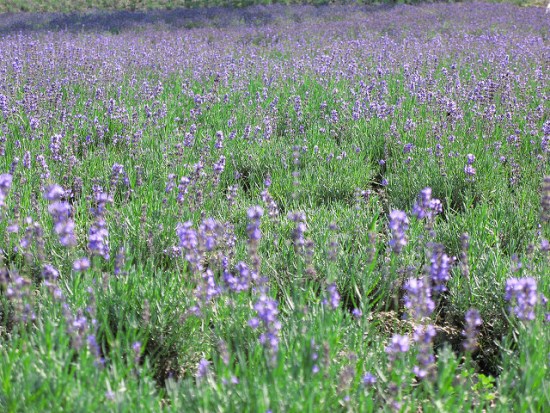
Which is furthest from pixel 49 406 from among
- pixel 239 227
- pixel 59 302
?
pixel 239 227

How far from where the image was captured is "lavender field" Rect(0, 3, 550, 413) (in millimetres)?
1843

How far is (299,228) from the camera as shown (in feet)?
7.47

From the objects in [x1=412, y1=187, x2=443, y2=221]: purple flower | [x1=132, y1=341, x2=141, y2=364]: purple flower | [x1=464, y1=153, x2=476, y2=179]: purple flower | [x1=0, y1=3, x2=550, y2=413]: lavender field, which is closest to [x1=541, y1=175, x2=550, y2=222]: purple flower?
[x1=0, y1=3, x2=550, y2=413]: lavender field

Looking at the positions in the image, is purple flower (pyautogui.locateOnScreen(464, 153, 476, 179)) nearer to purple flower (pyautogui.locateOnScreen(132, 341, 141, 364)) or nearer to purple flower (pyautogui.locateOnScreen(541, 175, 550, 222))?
purple flower (pyautogui.locateOnScreen(541, 175, 550, 222))

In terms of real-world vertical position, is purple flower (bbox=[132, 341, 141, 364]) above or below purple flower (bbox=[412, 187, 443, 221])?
below

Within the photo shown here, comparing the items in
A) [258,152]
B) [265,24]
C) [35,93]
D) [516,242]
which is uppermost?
[265,24]

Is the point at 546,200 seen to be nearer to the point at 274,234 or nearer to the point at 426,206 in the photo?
the point at 426,206

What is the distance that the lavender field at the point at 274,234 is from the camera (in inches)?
72.6

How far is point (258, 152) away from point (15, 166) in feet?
5.60

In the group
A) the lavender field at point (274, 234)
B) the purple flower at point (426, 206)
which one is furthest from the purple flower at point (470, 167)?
the purple flower at point (426, 206)

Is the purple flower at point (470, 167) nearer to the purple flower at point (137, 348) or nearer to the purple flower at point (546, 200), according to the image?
the purple flower at point (546, 200)

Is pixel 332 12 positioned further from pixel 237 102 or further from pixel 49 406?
pixel 49 406

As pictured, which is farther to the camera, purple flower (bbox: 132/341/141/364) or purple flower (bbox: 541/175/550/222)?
purple flower (bbox: 541/175/550/222)

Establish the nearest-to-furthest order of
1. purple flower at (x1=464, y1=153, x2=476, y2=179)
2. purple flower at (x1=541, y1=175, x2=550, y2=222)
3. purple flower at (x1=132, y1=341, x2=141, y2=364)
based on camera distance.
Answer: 1. purple flower at (x1=132, y1=341, x2=141, y2=364)
2. purple flower at (x1=541, y1=175, x2=550, y2=222)
3. purple flower at (x1=464, y1=153, x2=476, y2=179)
